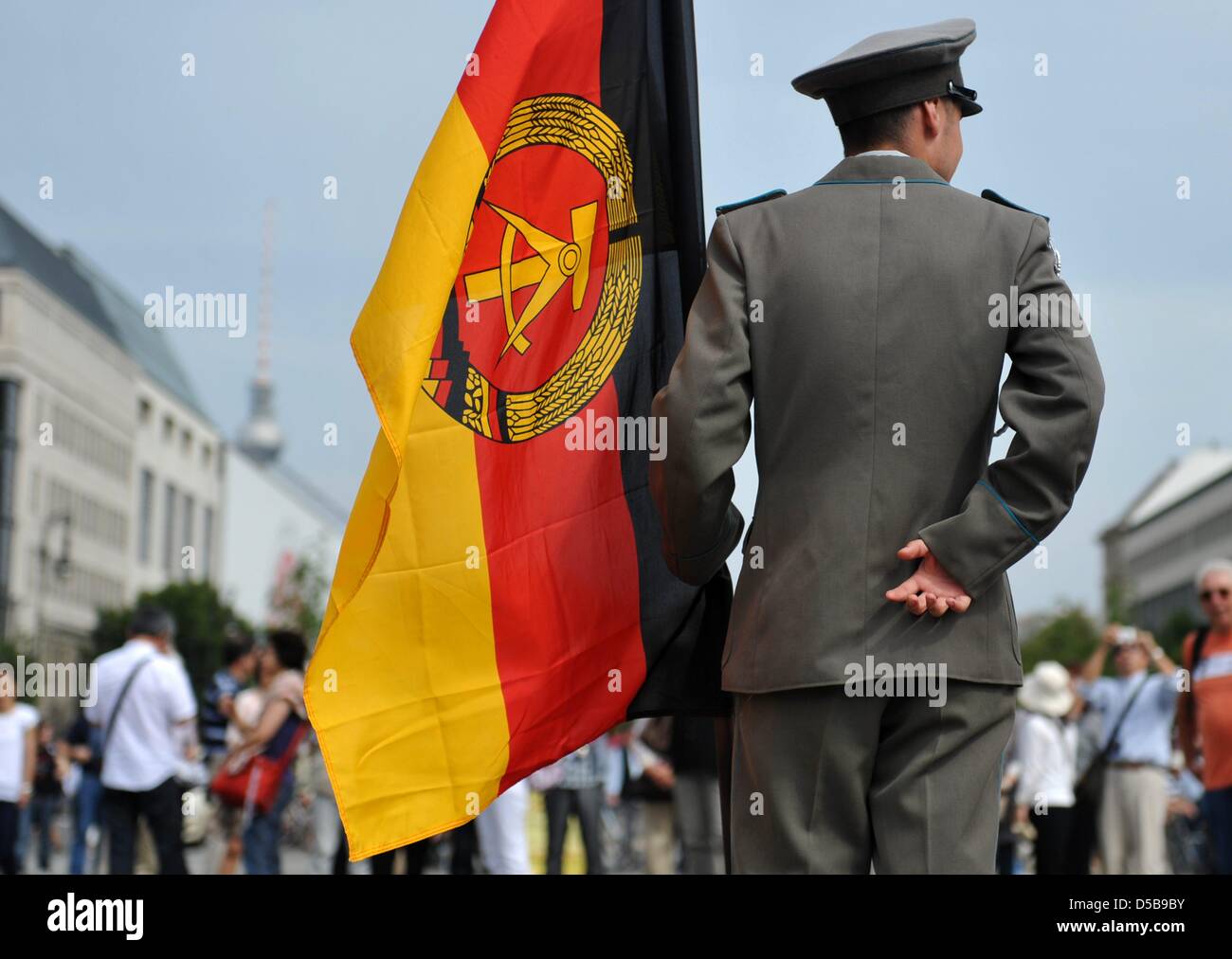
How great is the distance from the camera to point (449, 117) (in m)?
4.38

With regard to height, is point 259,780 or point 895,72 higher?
point 895,72

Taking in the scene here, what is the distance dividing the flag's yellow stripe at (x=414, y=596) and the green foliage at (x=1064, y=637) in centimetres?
9370

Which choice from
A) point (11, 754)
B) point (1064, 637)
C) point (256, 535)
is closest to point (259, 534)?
point (256, 535)

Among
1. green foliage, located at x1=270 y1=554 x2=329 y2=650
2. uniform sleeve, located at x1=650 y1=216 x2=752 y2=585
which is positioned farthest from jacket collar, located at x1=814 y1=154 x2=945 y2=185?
green foliage, located at x1=270 y1=554 x2=329 y2=650

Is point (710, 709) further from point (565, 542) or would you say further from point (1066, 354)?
point (1066, 354)

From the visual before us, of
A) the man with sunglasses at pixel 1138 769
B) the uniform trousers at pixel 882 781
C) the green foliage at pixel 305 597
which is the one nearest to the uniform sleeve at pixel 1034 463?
the uniform trousers at pixel 882 781

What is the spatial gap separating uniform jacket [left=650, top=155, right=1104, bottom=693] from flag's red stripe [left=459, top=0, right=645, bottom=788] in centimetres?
88

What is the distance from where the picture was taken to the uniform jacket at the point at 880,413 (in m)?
3.44

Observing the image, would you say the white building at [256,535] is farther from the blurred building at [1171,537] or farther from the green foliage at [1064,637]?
the blurred building at [1171,537]

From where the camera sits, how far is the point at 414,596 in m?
4.33

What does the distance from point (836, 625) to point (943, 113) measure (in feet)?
3.80

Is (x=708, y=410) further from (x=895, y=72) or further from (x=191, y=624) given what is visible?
(x=191, y=624)

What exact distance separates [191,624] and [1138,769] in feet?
249
